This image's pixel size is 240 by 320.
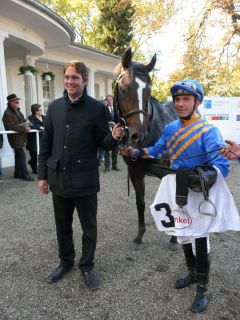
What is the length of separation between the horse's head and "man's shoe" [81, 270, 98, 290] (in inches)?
52.3

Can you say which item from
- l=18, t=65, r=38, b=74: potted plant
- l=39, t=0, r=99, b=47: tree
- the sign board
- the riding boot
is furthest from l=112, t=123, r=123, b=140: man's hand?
l=39, t=0, r=99, b=47: tree

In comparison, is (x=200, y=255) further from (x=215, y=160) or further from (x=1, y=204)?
(x=1, y=204)

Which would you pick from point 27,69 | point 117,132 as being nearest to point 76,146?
point 117,132

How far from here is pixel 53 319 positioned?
2260 millimetres

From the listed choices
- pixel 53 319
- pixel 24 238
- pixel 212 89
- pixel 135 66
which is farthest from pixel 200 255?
pixel 212 89

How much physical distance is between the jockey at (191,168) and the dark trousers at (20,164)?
4.97 m

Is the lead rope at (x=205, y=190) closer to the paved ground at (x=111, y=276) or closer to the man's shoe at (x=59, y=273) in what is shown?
the paved ground at (x=111, y=276)

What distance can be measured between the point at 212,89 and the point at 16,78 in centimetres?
A: 1364

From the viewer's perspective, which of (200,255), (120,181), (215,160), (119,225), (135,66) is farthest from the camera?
(120,181)

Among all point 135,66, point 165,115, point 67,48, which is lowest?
point 165,115

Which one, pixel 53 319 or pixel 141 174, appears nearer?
pixel 53 319

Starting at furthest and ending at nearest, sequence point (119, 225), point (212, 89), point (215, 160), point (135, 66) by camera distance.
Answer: point (212, 89), point (119, 225), point (135, 66), point (215, 160)

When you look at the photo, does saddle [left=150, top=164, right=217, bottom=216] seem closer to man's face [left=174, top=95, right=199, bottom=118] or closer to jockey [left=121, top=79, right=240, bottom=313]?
jockey [left=121, top=79, right=240, bottom=313]

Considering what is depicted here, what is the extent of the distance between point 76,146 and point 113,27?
17936mm
